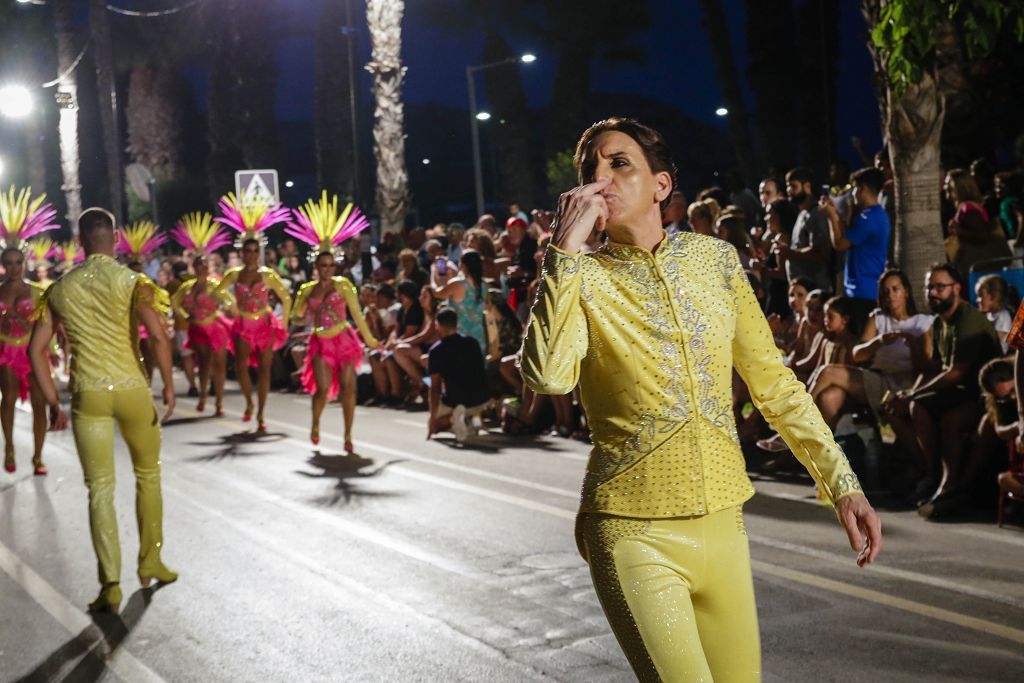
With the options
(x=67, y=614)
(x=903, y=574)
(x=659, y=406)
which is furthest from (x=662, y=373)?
(x=67, y=614)

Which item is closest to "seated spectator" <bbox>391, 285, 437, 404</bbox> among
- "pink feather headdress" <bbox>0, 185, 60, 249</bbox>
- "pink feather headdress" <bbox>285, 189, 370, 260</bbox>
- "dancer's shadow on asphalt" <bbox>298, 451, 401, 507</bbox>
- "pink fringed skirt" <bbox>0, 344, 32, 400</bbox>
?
"pink feather headdress" <bbox>285, 189, 370, 260</bbox>

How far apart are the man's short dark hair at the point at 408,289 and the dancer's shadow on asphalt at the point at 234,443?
2.86m

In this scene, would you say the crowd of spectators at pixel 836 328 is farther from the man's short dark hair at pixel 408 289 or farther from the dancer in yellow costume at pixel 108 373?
the dancer in yellow costume at pixel 108 373

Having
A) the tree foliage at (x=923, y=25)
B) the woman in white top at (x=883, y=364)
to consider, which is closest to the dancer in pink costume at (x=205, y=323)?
the woman in white top at (x=883, y=364)

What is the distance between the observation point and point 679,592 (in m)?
3.17

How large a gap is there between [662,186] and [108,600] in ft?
16.3

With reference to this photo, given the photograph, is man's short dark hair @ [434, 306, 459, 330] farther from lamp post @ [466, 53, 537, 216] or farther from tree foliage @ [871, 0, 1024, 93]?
lamp post @ [466, 53, 537, 216]

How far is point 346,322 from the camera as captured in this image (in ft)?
45.1

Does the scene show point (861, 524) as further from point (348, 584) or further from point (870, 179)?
point (870, 179)

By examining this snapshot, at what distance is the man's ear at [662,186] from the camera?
11.2ft

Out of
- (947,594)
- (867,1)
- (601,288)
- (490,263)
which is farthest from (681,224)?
(601,288)

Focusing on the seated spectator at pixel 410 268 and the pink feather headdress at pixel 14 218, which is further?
the seated spectator at pixel 410 268

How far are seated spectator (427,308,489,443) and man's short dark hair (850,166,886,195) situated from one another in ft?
14.4

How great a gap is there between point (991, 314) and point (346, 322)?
6528 millimetres
